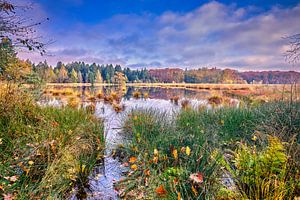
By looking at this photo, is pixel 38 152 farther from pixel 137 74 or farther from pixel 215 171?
pixel 137 74

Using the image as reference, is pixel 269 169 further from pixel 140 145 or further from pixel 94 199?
pixel 140 145

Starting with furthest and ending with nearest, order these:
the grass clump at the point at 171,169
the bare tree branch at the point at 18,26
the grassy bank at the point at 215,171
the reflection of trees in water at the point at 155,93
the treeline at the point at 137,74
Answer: the treeline at the point at 137,74, the reflection of trees in water at the point at 155,93, the bare tree branch at the point at 18,26, the grass clump at the point at 171,169, the grassy bank at the point at 215,171

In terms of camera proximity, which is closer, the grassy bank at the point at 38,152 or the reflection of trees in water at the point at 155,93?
the grassy bank at the point at 38,152

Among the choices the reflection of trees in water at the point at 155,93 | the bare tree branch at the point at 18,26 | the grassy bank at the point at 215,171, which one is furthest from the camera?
the reflection of trees in water at the point at 155,93

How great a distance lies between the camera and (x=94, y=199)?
403 cm

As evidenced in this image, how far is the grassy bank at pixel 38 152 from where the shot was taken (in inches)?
126

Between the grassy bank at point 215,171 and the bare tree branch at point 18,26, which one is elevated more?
the bare tree branch at point 18,26

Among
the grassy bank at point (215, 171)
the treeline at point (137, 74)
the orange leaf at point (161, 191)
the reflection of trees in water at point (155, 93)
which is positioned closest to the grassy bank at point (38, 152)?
the grassy bank at point (215, 171)

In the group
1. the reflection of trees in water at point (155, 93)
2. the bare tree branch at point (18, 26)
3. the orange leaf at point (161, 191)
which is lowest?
the reflection of trees in water at point (155, 93)

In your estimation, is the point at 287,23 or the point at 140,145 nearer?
the point at 140,145

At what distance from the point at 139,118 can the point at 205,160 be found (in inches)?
142

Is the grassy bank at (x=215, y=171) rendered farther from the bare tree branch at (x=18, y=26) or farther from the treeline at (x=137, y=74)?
the treeline at (x=137, y=74)

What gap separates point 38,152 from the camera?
12.8 ft

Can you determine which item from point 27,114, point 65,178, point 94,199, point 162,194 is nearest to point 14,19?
point 27,114
